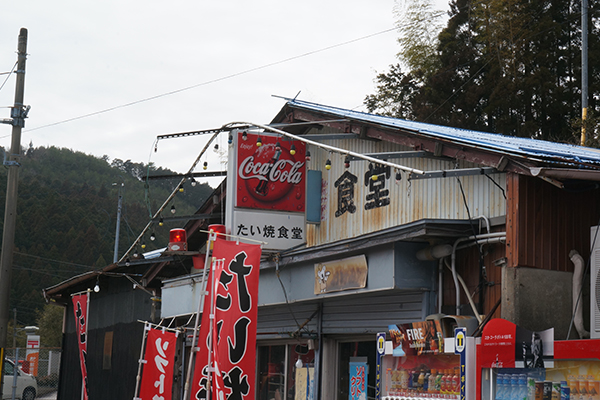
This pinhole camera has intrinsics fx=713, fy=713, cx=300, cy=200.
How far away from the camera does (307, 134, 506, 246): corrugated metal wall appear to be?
9961 millimetres

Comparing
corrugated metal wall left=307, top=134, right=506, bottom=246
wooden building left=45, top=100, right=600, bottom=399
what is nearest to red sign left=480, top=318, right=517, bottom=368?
wooden building left=45, top=100, right=600, bottom=399

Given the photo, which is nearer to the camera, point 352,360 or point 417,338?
point 417,338

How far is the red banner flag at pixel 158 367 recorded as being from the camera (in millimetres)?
14742

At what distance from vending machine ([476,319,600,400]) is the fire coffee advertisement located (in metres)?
0.72

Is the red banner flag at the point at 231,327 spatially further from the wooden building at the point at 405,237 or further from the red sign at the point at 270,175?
the red sign at the point at 270,175

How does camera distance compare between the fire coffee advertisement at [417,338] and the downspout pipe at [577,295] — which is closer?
the downspout pipe at [577,295]

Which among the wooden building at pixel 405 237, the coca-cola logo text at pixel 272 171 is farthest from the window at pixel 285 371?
the coca-cola logo text at pixel 272 171

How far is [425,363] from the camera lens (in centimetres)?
941

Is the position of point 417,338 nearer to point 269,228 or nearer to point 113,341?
point 269,228

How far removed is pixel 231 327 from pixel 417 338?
325 cm

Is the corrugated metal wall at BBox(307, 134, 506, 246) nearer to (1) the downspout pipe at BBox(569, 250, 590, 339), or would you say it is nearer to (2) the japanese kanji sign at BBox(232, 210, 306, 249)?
(2) the japanese kanji sign at BBox(232, 210, 306, 249)

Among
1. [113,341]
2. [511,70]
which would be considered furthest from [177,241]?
[511,70]

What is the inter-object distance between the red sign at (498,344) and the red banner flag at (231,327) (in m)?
4.10

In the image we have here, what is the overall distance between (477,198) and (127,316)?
45.4 feet
